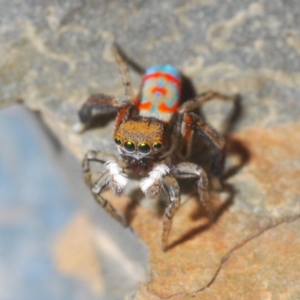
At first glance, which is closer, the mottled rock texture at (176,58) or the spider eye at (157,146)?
the spider eye at (157,146)

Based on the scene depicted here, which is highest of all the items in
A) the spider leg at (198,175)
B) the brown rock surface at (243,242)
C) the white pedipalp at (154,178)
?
the white pedipalp at (154,178)

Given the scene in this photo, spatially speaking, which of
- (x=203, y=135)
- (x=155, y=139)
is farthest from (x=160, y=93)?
(x=155, y=139)

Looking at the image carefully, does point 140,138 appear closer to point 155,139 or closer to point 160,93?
point 155,139

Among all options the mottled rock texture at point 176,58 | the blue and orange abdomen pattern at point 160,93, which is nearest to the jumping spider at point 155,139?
the blue and orange abdomen pattern at point 160,93

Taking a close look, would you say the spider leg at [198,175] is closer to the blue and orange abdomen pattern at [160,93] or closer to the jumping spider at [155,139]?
the jumping spider at [155,139]

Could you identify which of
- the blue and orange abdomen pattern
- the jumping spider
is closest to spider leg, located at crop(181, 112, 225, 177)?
the jumping spider

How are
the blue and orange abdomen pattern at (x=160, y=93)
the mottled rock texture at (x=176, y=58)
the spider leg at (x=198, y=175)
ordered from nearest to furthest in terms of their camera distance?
the spider leg at (x=198, y=175), the blue and orange abdomen pattern at (x=160, y=93), the mottled rock texture at (x=176, y=58)

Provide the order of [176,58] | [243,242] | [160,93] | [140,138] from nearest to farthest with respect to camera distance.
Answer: [140,138], [243,242], [160,93], [176,58]
